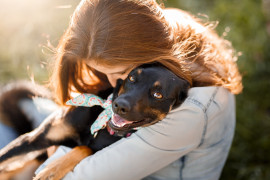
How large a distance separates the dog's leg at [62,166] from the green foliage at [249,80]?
1840 millimetres

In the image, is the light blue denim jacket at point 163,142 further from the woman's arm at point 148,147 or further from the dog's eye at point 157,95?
the dog's eye at point 157,95

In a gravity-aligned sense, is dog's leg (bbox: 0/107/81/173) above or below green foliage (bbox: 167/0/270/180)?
above

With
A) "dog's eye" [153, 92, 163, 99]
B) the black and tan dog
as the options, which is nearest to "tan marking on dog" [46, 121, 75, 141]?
the black and tan dog

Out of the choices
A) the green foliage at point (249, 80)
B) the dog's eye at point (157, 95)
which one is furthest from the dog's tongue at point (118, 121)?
the green foliage at point (249, 80)

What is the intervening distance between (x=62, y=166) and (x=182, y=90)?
92 cm

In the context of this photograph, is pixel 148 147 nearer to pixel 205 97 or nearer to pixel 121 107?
pixel 121 107

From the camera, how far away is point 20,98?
2.63 metres

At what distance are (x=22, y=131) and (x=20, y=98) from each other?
29cm

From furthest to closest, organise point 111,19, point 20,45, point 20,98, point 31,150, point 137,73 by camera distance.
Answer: point 20,45
point 20,98
point 31,150
point 137,73
point 111,19

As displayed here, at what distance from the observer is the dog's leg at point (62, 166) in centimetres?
190

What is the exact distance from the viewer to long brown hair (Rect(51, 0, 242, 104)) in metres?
1.74

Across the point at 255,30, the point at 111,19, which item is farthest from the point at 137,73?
the point at 255,30

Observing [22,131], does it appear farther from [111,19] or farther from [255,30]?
[255,30]

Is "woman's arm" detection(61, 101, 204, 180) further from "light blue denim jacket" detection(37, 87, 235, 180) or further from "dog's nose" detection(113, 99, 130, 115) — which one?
"dog's nose" detection(113, 99, 130, 115)
